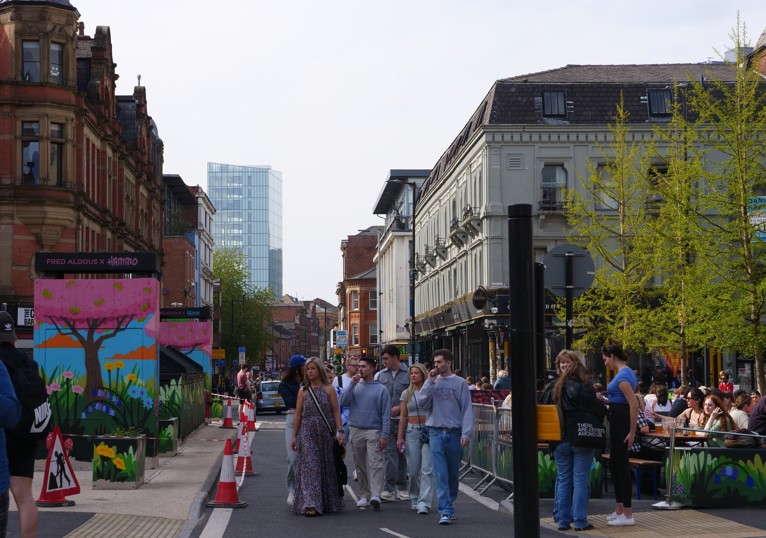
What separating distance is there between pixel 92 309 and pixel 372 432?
625 cm

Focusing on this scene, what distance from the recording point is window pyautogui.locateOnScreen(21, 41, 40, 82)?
39.2m

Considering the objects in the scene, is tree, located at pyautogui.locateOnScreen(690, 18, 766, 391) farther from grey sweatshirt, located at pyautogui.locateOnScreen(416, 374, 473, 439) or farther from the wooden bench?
grey sweatshirt, located at pyautogui.locateOnScreen(416, 374, 473, 439)

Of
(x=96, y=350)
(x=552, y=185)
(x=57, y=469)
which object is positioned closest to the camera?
(x=57, y=469)

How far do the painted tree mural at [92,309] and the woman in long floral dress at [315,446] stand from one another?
5.67 metres

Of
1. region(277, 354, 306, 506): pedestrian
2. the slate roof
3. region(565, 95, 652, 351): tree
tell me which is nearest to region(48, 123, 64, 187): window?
region(565, 95, 652, 351): tree

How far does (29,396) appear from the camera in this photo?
8.32 meters

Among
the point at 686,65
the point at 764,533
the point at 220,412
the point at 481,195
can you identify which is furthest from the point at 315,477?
the point at 686,65

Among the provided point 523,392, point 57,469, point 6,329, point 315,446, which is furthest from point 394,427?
point 523,392

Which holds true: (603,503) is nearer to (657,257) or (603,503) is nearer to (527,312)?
(527,312)

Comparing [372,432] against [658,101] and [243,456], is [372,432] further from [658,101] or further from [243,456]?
[658,101]

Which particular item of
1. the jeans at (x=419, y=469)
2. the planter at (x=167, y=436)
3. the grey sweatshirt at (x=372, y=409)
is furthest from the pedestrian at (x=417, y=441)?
the planter at (x=167, y=436)

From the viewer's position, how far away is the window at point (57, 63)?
129 feet

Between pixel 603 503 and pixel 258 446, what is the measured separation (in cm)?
1342

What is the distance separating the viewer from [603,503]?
14242mm
